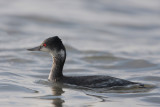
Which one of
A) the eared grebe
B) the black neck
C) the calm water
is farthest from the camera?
the black neck

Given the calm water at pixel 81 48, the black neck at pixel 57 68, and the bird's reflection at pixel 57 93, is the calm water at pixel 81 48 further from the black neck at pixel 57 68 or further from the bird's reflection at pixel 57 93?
the black neck at pixel 57 68

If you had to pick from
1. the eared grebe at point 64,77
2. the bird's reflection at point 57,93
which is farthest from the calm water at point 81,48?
the eared grebe at point 64,77

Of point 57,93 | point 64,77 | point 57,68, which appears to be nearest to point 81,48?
point 57,68

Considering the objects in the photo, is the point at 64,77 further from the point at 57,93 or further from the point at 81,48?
the point at 81,48

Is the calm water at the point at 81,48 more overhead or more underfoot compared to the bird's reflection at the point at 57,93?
more overhead

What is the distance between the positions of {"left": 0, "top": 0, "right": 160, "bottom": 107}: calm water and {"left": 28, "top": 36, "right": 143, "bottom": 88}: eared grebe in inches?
9.6

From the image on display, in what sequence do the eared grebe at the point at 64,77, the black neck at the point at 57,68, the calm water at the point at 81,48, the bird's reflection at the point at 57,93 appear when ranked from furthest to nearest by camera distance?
the black neck at the point at 57,68 → the eared grebe at the point at 64,77 → the calm water at the point at 81,48 → the bird's reflection at the point at 57,93

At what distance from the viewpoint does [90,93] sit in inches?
409

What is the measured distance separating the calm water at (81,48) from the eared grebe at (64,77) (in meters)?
0.24

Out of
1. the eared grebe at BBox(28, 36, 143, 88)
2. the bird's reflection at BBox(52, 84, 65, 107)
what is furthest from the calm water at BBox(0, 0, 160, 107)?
the eared grebe at BBox(28, 36, 143, 88)

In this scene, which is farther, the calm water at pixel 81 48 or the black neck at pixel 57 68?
the black neck at pixel 57 68

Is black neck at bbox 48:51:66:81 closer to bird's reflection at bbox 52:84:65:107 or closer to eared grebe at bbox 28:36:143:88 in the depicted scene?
eared grebe at bbox 28:36:143:88

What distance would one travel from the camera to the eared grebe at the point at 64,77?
35.9ft

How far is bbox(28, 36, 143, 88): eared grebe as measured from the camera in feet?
35.9
